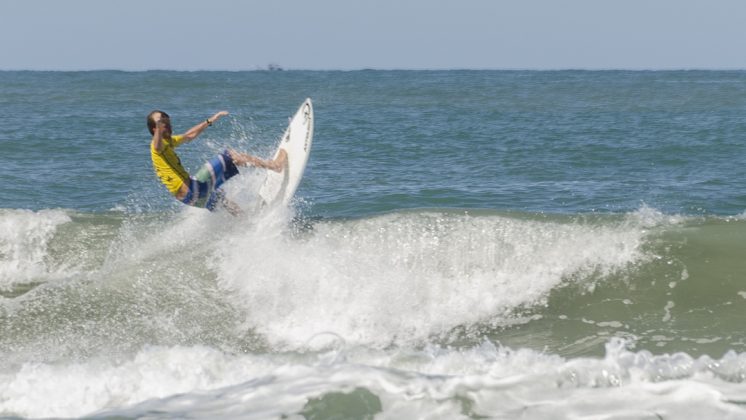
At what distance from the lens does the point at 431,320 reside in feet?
27.7

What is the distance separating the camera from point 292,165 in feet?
34.8

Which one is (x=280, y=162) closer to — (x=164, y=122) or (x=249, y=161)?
(x=249, y=161)

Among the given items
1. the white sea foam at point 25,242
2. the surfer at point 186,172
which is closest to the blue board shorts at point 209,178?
the surfer at point 186,172

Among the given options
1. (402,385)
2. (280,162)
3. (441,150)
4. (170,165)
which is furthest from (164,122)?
(441,150)

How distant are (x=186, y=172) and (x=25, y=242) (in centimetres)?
241

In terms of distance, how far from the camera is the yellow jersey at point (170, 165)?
966 centimetres

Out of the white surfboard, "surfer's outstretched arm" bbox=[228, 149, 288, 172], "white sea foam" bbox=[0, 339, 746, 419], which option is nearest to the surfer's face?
"surfer's outstretched arm" bbox=[228, 149, 288, 172]

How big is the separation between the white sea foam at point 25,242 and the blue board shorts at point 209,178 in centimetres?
196

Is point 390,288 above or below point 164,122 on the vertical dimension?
below

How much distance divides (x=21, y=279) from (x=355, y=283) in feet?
12.8

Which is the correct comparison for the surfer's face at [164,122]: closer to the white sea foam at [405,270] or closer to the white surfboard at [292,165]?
the white sea foam at [405,270]

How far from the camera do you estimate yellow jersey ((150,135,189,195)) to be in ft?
31.7

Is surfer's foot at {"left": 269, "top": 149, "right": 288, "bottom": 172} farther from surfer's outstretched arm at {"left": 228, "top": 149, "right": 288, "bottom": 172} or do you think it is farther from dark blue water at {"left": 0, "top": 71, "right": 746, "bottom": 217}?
dark blue water at {"left": 0, "top": 71, "right": 746, "bottom": 217}

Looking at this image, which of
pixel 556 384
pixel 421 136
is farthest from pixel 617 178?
pixel 556 384
